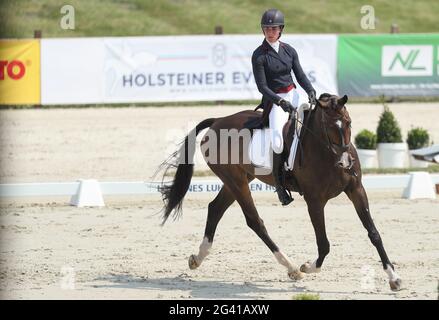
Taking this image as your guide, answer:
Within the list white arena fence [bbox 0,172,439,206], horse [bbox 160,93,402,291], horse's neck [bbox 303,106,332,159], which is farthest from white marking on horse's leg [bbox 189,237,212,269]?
white arena fence [bbox 0,172,439,206]

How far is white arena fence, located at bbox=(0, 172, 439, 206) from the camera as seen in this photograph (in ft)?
37.3

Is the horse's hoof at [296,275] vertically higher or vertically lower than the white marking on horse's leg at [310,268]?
lower

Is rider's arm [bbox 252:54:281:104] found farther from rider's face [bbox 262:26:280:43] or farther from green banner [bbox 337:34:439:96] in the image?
green banner [bbox 337:34:439:96]

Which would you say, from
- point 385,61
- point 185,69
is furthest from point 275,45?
point 385,61

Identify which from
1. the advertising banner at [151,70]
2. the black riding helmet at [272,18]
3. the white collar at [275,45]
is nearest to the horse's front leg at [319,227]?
the white collar at [275,45]

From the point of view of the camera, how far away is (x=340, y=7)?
1084 inches

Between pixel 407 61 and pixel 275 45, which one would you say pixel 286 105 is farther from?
pixel 407 61

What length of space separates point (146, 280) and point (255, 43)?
1206 cm

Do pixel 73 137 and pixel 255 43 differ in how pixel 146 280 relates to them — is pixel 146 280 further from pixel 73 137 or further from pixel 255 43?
pixel 255 43

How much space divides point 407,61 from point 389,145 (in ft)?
21.4

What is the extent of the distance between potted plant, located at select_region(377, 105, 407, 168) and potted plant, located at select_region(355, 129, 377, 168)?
13 cm

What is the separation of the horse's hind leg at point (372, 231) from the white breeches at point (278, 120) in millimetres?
726

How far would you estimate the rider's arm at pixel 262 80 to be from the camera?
25.1 feet

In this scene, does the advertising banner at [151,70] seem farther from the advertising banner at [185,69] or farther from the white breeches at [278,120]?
the white breeches at [278,120]
